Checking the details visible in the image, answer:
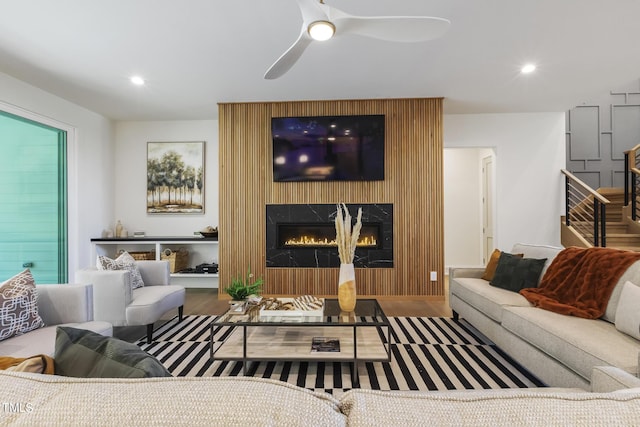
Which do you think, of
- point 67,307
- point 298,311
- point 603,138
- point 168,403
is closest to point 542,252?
point 298,311

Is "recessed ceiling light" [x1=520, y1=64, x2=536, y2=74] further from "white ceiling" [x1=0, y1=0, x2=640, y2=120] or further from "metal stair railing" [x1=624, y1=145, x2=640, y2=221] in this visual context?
"metal stair railing" [x1=624, y1=145, x2=640, y2=221]

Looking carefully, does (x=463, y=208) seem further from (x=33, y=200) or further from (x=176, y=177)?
(x=33, y=200)

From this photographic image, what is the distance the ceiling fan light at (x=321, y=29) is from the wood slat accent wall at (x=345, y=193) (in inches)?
96.5

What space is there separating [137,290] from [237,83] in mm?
2482

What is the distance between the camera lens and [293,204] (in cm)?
434

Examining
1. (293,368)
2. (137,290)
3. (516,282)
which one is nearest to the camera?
(293,368)

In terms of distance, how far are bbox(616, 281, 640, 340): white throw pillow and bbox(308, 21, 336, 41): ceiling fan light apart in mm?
2283

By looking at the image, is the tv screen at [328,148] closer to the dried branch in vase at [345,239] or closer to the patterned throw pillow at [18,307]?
the dried branch in vase at [345,239]

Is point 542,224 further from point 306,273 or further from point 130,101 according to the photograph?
point 130,101

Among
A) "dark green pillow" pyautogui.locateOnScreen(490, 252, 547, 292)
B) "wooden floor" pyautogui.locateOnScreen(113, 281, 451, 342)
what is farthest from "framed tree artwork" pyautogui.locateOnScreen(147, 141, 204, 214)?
"dark green pillow" pyautogui.locateOnScreen(490, 252, 547, 292)

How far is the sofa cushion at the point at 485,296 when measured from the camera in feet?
8.04

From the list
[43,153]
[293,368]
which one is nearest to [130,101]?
[43,153]

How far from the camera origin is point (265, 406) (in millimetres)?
490

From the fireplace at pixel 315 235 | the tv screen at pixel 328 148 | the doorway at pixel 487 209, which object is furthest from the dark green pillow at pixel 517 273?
the doorway at pixel 487 209
